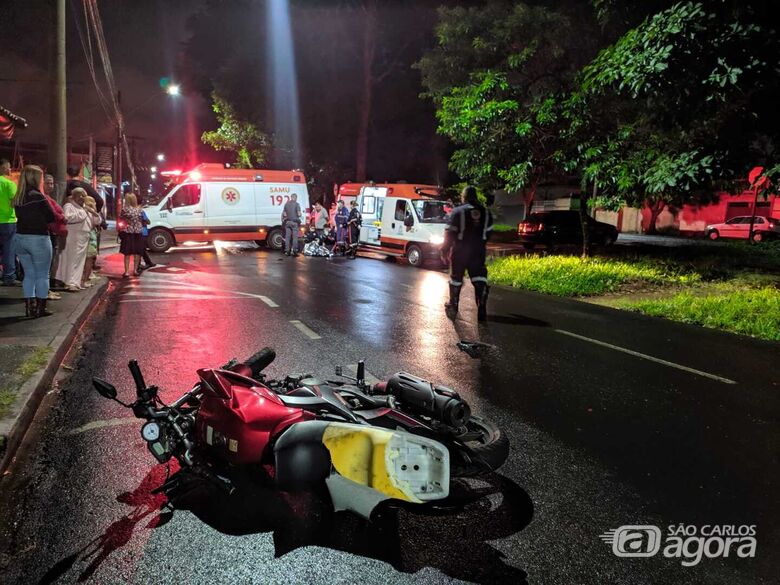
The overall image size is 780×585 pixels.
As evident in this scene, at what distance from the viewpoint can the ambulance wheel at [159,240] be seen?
18938 millimetres

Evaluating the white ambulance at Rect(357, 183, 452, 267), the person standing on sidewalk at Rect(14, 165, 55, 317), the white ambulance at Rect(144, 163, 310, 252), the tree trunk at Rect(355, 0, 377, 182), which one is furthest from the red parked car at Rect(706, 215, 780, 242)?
the person standing on sidewalk at Rect(14, 165, 55, 317)

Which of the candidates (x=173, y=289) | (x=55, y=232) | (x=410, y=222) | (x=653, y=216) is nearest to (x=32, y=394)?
(x=55, y=232)

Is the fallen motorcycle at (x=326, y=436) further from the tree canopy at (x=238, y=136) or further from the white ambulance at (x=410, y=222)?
the tree canopy at (x=238, y=136)

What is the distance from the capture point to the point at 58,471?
147 inches

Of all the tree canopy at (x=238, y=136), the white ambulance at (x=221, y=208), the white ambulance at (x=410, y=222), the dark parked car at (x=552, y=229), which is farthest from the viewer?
the tree canopy at (x=238, y=136)

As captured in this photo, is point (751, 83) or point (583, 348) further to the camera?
point (751, 83)

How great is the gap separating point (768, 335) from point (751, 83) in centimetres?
377

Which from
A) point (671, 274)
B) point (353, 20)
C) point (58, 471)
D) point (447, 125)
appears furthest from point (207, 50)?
point (58, 471)

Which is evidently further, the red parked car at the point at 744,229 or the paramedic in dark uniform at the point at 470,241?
the red parked car at the point at 744,229

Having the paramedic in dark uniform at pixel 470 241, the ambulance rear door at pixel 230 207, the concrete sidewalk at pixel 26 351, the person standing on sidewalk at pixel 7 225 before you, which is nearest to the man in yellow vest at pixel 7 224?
the person standing on sidewalk at pixel 7 225

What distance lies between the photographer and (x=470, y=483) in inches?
144

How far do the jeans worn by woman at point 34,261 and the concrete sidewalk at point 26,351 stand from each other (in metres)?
0.38

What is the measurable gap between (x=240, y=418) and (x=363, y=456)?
70cm

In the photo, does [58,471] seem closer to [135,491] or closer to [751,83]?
[135,491]
